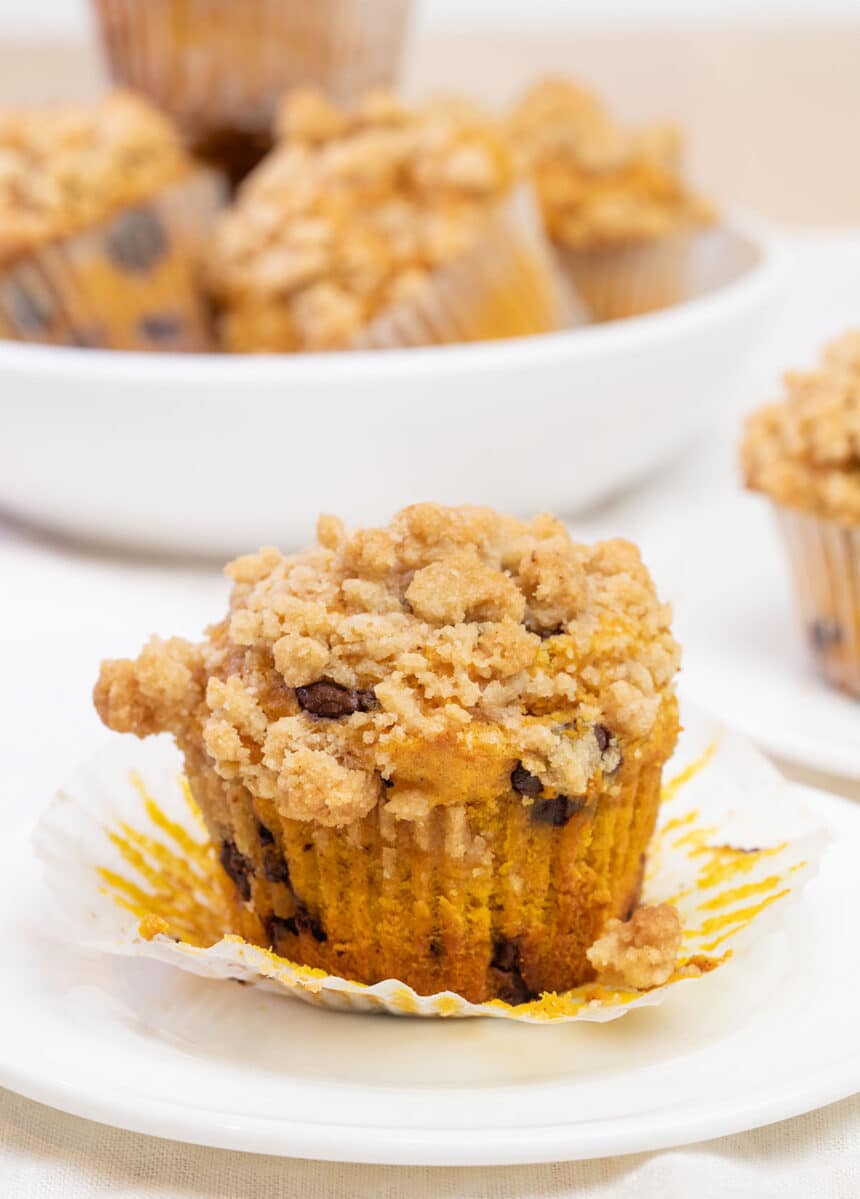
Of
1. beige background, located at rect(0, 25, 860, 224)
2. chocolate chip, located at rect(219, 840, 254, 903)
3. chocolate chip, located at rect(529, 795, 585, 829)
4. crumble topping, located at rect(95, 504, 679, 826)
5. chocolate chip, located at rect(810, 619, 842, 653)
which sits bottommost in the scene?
beige background, located at rect(0, 25, 860, 224)

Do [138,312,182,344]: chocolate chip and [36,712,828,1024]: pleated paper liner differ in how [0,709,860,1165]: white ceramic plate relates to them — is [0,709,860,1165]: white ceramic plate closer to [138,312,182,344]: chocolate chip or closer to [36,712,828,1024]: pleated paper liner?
[36,712,828,1024]: pleated paper liner

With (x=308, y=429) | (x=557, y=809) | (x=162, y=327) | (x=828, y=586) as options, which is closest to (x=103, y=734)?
(x=557, y=809)

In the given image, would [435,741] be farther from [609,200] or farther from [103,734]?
[609,200]

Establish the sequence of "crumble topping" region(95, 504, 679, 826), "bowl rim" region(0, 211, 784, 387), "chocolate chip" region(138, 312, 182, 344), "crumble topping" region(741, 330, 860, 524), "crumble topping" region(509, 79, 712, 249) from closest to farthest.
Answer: "crumble topping" region(95, 504, 679, 826) → "crumble topping" region(741, 330, 860, 524) → "bowl rim" region(0, 211, 784, 387) → "chocolate chip" region(138, 312, 182, 344) → "crumble topping" region(509, 79, 712, 249)

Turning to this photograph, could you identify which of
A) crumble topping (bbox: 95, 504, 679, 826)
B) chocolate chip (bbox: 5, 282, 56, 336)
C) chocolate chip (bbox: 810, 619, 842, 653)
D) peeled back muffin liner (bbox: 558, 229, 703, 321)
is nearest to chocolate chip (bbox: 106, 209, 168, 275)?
chocolate chip (bbox: 5, 282, 56, 336)

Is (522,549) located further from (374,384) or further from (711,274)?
(711,274)

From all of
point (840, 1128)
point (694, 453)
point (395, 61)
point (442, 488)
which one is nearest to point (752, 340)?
point (694, 453)

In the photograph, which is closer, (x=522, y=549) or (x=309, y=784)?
(x=309, y=784)
